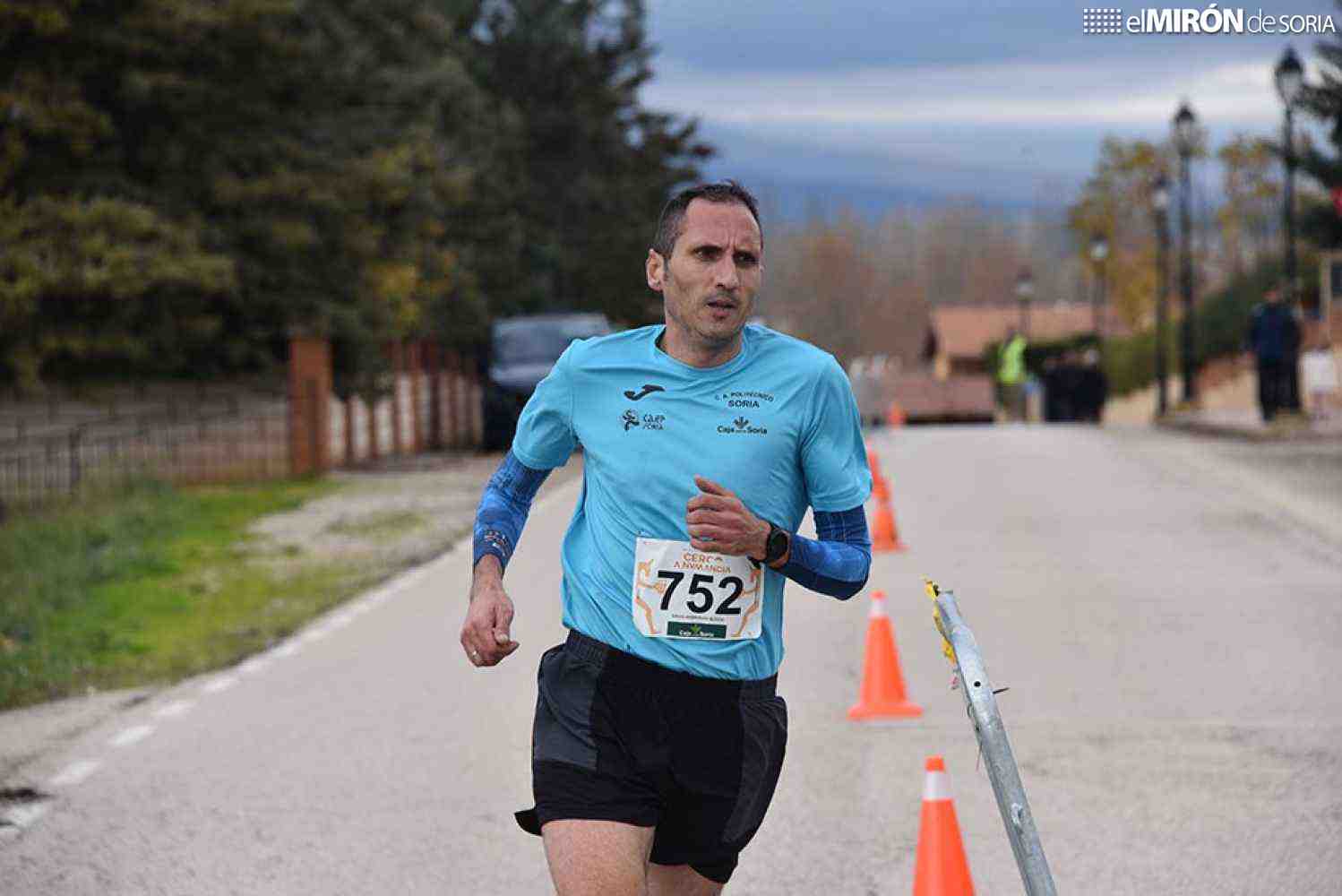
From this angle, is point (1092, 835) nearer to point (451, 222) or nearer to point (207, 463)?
point (207, 463)

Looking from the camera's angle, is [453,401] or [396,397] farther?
[453,401]

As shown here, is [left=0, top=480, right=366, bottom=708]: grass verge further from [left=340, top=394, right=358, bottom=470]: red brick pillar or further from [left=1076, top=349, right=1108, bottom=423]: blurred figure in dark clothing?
[left=1076, top=349, right=1108, bottom=423]: blurred figure in dark clothing

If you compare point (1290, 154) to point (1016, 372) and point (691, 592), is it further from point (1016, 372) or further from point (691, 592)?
point (691, 592)

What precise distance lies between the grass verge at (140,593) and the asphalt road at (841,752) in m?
0.53

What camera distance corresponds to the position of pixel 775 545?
454 centimetres

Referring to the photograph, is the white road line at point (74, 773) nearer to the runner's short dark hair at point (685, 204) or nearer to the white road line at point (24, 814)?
the white road line at point (24, 814)

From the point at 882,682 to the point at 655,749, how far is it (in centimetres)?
617

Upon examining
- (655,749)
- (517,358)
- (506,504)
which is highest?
(506,504)

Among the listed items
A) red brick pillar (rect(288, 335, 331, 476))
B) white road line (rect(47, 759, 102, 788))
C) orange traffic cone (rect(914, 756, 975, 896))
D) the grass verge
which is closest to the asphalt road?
white road line (rect(47, 759, 102, 788))

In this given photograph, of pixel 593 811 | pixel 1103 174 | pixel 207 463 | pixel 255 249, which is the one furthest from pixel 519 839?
pixel 1103 174

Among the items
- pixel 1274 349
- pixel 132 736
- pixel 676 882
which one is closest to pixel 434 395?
pixel 1274 349

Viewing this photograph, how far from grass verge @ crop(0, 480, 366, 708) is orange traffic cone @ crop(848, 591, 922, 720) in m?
3.97

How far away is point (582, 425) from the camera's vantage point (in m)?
4.86

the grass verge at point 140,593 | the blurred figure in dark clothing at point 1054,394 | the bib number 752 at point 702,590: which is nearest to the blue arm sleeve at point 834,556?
the bib number 752 at point 702,590
